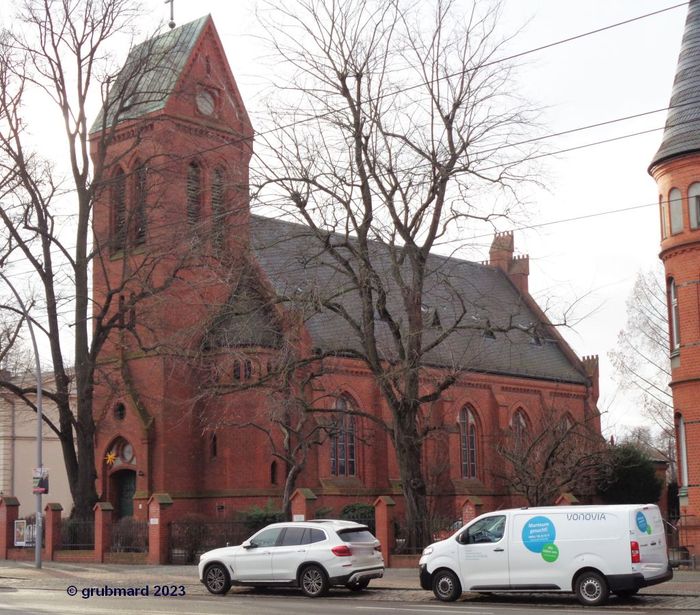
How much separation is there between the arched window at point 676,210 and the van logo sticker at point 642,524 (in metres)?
11.7

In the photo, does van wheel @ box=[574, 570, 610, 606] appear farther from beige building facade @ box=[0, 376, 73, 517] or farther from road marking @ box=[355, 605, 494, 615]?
beige building facade @ box=[0, 376, 73, 517]

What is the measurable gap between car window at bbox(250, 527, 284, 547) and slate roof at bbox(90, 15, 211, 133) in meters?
17.4

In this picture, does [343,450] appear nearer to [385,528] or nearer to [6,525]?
[6,525]

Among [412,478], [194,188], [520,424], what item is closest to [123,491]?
[194,188]

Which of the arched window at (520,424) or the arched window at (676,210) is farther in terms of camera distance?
the arched window at (520,424)

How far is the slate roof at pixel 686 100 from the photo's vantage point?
28141 mm

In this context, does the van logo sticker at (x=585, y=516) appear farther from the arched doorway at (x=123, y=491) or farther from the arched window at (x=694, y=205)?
the arched doorway at (x=123, y=491)

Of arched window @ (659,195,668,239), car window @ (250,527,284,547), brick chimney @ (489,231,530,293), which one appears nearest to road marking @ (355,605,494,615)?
car window @ (250,527,284,547)

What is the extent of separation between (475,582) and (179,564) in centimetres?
1465

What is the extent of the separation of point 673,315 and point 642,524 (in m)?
11.5

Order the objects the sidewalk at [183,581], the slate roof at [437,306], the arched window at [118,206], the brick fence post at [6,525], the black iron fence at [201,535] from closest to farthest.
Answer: the sidewalk at [183,581]
the slate roof at [437,306]
the black iron fence at [201,535]
the brick fence post at [6,525]
the arched window at [118,206]

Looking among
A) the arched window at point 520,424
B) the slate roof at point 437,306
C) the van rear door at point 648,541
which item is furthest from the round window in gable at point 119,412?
the van rear door at point 648,541

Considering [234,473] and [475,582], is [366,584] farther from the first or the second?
[234,473]

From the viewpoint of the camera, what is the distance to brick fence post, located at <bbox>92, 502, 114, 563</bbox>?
34.2 metres
